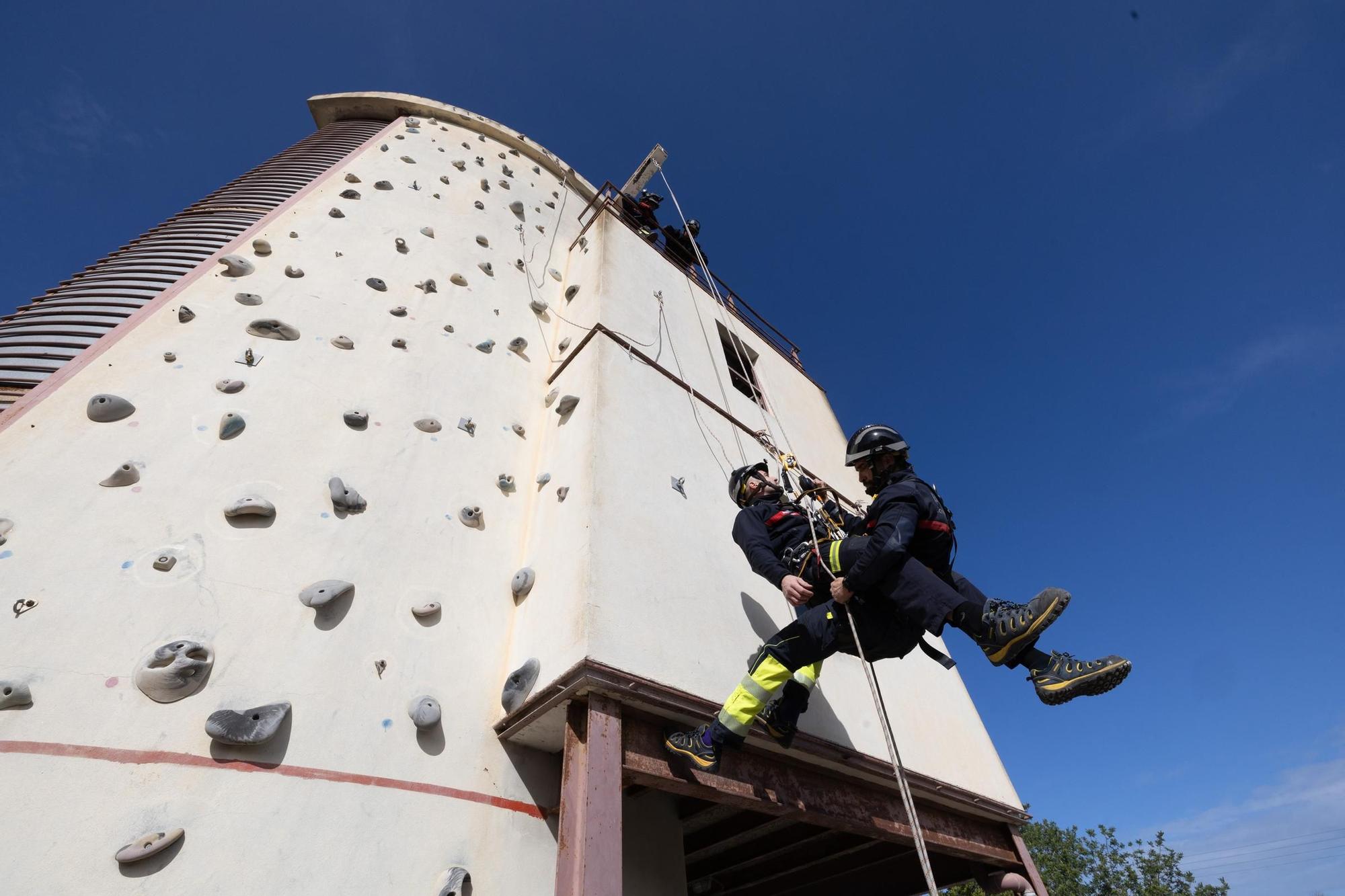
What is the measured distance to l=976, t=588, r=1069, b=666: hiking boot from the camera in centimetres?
225

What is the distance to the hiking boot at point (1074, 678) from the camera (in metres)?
2.16

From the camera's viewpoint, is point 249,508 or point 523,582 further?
point 523,582

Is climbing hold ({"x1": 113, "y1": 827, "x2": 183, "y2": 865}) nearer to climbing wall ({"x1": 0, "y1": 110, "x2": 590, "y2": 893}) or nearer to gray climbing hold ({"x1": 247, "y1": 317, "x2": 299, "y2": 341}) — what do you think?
climbing wall ({"x1": 0, "y1": 110, "x2": 590, "y2": 893})

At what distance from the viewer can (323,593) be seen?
8.29ft

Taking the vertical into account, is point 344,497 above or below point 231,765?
above

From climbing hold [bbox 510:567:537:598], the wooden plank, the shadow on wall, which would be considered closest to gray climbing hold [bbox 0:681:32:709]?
climbing hold [bbox 510:567:537:598]

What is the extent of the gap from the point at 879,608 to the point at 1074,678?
0.74 metres

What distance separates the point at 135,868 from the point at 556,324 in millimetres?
4299

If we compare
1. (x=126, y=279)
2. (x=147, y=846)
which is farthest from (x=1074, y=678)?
(x=126, y=279)

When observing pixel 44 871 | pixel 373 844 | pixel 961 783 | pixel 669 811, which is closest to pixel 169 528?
pixel 44 871

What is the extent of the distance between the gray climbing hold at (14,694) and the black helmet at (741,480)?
3.02 metres

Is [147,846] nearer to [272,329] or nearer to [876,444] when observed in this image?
[272,329]

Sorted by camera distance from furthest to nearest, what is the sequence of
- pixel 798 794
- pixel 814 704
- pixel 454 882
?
pixel 814 704 < pixel 798 794 < pixel 454 882

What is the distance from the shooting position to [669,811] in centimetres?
356
